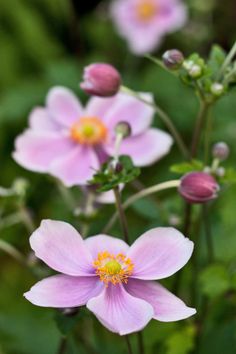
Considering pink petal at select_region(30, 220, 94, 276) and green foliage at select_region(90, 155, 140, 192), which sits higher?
green foliage at select_region(90, 155, 140, 192)

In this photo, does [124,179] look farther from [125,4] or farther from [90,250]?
[125,4]

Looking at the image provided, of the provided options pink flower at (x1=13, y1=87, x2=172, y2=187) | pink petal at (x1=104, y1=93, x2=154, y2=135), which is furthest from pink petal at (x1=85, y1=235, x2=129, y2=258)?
pink petal at (x1=104, y1=93, x2=154, y2=135)

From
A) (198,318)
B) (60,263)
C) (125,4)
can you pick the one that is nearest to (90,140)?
(198,318)

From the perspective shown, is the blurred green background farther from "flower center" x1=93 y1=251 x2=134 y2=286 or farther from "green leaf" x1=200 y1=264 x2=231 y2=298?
"flower center" x1=93 y1=251 x2=134 y2=286

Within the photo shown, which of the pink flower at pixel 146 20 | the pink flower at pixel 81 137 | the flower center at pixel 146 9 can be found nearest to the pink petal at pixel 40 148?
the pink flower at pixel 81 137

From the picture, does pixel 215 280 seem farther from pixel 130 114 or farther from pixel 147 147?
pixel 130 114
